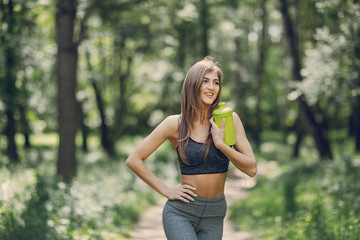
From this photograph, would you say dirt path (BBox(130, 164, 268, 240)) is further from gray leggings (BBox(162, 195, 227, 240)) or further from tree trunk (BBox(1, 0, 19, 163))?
tree trunk (BBox(1, 0, 19, 163))

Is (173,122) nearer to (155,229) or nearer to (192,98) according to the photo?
(192,98)

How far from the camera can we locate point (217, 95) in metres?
3.56

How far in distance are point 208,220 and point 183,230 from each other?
246 millimetres

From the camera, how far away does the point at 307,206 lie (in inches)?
340

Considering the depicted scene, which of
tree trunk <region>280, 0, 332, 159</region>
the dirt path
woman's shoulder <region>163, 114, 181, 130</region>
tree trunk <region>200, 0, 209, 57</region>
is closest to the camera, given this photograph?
woman's shoulder <region>163, 114, 181, 130</region>

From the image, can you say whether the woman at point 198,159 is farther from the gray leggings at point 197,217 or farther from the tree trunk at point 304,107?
the tree trunk at point 304,107

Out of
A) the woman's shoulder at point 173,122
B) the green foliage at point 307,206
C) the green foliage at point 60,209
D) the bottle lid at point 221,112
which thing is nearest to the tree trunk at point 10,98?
the green foliage at point 60,209

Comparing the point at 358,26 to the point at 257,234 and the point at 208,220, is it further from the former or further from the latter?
the point at 208,220

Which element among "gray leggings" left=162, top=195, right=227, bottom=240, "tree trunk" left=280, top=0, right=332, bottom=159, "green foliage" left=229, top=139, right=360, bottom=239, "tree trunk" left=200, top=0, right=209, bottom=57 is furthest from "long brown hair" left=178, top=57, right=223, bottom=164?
"tree trunk" left=200, top=0, right=209, bottom=57

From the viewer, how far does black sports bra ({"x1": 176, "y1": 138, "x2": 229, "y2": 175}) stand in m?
3.31

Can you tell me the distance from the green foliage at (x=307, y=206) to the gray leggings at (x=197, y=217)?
3.08 meters

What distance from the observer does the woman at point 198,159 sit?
3.31 meters

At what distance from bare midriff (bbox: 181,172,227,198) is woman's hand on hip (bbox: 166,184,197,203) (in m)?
0.05

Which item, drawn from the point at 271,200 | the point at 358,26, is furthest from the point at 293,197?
the point at 358,26
